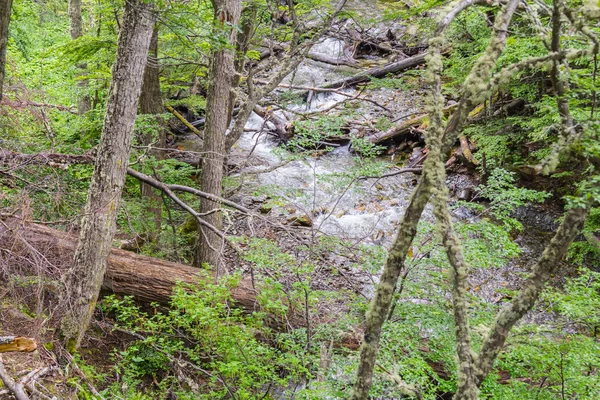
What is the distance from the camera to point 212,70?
6543 mm

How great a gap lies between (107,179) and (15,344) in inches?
73.2

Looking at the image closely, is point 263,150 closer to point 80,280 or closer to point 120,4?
point 120,4

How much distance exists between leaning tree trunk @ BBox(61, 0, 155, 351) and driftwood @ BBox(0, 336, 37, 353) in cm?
104

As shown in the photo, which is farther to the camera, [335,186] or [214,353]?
[335,186]

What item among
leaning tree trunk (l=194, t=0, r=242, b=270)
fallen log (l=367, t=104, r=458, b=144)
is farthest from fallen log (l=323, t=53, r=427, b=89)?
leaning tree trunk (l=194, t=0, r=242, b=270)

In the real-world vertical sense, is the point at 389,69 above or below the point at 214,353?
above

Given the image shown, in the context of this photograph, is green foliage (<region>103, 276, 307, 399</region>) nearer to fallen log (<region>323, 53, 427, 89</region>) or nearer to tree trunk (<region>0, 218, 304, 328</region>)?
tree trunk (<region>0, 218, 304, 328</region>)

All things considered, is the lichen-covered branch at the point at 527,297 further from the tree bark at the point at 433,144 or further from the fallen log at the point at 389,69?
the fallen log at the point at 389,69

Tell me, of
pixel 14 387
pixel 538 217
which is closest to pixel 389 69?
pixel 538 217

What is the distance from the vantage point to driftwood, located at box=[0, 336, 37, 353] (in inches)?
133

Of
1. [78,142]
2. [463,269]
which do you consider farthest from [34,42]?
[463,269]

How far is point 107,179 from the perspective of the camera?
188 inches

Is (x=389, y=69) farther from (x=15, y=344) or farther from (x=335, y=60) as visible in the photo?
(x=15, y=344)

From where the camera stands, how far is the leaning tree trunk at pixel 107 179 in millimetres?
4641
